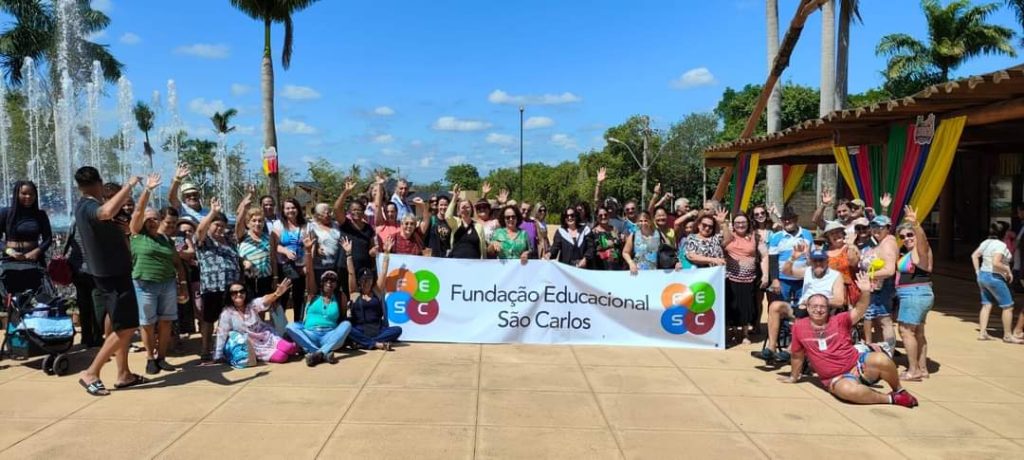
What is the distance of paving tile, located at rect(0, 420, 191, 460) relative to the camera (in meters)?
3.59

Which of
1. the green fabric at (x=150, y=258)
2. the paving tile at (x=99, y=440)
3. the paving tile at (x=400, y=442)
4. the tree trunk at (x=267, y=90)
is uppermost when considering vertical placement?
the tree trunk at (x=267, y=90)

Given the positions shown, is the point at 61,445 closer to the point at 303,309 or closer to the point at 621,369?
the point at 303,309

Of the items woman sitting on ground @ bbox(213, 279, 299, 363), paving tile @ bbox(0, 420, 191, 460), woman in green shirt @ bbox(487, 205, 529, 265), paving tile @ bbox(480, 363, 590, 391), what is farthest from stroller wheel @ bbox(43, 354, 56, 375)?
woman in green shirt @ bbox(487, 205, 529, 265)

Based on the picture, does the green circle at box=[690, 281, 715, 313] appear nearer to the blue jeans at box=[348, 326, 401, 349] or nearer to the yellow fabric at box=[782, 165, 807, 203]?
the blue jeans at box=[348, 326, 401, 349]

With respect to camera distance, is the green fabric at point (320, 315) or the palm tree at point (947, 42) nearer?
the green fabric at point (320, 315)

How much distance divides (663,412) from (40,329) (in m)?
5.19

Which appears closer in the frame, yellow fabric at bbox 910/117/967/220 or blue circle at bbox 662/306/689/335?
blue circle at bbox 662/306/689/335

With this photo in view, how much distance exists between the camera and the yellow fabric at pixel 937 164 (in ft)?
26.2

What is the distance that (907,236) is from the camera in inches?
219

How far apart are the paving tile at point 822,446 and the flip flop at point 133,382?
4.68 meters

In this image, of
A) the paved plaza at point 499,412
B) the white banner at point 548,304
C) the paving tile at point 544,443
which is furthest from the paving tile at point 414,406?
the white banner at point 548,304

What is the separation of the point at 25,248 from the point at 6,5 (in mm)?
24563

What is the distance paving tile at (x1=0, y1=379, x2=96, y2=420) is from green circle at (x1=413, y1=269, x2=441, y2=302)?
2.89m

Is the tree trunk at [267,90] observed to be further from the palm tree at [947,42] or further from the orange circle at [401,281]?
the palm tree at [947,42]
